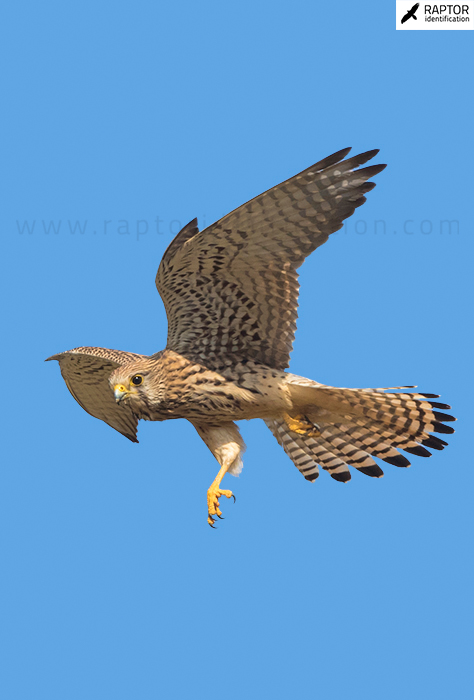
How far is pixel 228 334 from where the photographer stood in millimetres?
8953

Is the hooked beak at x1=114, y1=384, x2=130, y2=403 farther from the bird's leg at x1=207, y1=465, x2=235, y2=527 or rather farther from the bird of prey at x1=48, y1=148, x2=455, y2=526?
the bird's leg at x1=207, y1=465, x2=235, y2=527

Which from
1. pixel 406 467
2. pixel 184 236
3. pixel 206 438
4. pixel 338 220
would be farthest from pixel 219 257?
pixel 406 467

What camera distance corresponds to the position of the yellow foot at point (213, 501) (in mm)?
8938

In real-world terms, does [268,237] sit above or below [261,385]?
above

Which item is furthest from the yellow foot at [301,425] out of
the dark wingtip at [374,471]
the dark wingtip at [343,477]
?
the dark wingtip at [374,471]

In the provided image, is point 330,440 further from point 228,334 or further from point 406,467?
point 228,334

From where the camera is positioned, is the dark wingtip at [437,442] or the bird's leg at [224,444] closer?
the dark wingtip at [437,442]

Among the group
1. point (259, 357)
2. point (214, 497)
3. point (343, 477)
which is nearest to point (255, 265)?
point (259, 357)

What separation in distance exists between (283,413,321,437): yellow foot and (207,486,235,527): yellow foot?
0.80 meters

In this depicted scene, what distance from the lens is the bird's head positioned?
29.0 feet

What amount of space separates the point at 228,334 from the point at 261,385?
1.64ft

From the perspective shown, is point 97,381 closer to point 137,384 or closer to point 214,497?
point 137,384

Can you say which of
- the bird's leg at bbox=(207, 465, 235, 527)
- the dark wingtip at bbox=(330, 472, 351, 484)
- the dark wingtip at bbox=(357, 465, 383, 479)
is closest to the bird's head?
the bird's leg at bbox=(207, 465, 235, 527)

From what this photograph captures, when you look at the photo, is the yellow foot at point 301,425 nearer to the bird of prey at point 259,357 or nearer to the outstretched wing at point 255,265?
the bird of prey at point 259,357
